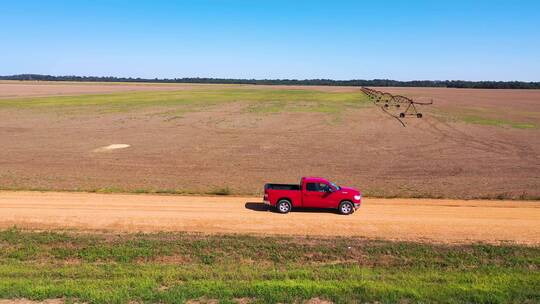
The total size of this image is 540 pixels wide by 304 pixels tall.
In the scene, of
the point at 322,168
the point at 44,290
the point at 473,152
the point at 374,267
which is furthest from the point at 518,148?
the point at 44,290

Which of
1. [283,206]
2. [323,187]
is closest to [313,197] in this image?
[323,187]

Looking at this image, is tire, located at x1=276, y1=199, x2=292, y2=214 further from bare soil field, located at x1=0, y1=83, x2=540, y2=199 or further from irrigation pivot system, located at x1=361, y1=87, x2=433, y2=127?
irrigation pivot system, located at x1=361, y1=87, x2=433, y2=127

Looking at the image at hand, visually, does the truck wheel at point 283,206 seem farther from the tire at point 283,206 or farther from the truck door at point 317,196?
the truck door at point 317,196

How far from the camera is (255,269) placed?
531 inches

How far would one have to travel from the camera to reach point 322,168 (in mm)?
30875

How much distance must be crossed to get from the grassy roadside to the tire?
356cm

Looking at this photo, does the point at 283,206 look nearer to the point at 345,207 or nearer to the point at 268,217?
the point at 268,217

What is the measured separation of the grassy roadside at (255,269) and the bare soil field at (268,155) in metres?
8.21

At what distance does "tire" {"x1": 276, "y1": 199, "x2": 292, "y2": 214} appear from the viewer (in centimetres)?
1961

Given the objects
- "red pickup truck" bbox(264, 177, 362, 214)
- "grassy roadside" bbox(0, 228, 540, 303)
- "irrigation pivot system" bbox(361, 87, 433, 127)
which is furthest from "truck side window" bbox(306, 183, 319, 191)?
"irrigation pivot system" bbox(361, 87, 433, 127)

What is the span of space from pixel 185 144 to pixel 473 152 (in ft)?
77.8

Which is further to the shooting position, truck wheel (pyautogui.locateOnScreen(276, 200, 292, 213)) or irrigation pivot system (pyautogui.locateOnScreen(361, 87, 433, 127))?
irrigation pivot system (pyautogui.locateOnScreen(361, 87, 433, 127))

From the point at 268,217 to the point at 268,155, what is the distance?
17.0 metres


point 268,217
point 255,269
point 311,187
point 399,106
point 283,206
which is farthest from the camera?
point 399,106
